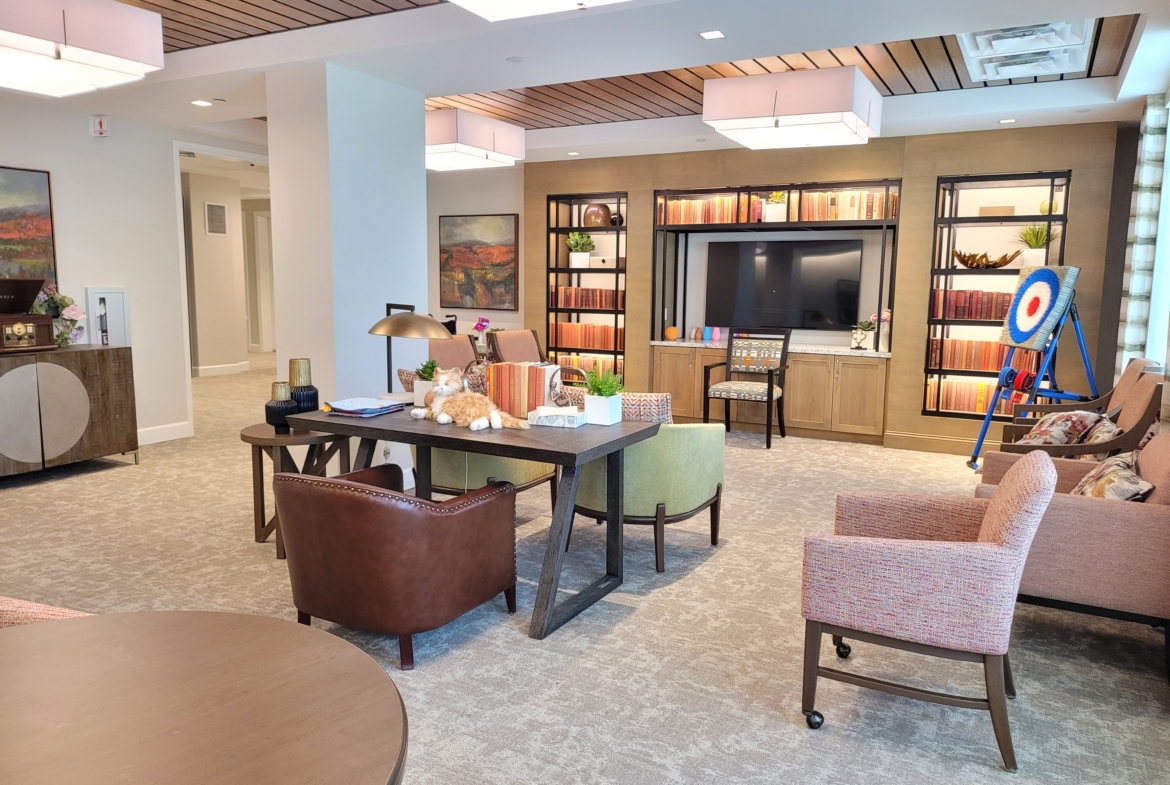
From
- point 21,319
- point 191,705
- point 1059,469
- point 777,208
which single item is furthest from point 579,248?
point 191,705

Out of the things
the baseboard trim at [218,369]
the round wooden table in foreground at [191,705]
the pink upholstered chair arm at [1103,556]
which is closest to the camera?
the round wooden table in foreground at [191,705]

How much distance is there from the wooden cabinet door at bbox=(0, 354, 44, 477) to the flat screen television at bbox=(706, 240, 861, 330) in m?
5.85

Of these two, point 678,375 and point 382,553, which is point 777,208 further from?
point 382,553

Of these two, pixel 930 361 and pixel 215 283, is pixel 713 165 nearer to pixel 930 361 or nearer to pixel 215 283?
pixel 930 361

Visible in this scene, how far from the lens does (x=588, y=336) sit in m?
8.79

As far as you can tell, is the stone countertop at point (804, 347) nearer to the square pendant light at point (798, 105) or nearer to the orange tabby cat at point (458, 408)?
the square pendant light at point (798, 105)

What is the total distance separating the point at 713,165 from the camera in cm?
782

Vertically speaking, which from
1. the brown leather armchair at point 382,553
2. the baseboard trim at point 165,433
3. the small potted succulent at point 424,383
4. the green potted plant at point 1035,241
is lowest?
the baseboard trim at point 165,433

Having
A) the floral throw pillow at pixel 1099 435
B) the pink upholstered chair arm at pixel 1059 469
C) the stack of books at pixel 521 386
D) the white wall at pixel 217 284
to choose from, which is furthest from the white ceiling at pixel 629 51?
the white wall at pixel 217 284

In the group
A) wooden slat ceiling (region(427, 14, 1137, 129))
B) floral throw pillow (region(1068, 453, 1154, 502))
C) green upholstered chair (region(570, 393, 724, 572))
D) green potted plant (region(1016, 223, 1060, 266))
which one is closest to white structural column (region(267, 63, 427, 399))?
wooden slat ceiling (region(427, 14, 1137, 129))

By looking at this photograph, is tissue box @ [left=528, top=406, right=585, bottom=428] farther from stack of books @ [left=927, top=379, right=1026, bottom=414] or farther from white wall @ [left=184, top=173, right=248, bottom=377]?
white wall @ [left=184, top=173, right=248, bottom=377]

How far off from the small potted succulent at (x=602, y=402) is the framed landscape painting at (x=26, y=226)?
482 cm

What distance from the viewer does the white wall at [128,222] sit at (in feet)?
19.9

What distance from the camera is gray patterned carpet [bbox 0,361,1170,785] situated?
2348 mm
